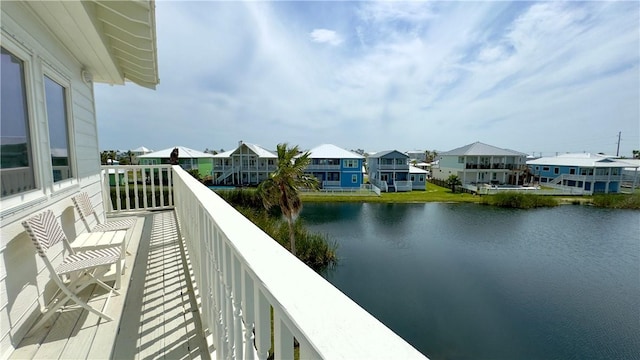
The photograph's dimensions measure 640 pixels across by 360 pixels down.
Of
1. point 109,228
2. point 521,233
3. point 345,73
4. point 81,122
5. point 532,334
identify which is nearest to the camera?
point 109,228

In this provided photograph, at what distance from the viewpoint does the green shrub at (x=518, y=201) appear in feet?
72.4

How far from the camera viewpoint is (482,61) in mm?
17484

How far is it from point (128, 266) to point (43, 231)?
3.66 ft

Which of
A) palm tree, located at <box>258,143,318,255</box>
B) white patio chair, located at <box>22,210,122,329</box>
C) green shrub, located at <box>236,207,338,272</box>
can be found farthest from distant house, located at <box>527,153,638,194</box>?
white patio chair, located at <box>22,210,122,329</box>

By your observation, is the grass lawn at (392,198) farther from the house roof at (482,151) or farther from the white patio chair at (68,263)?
the white patio chair at (68,263)

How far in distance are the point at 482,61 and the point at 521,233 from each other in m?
10.7

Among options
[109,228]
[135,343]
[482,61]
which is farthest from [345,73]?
[135,343]

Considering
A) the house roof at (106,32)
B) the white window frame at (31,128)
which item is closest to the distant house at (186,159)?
the house roof at (106,32)

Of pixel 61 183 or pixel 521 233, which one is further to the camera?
pixel 521 233

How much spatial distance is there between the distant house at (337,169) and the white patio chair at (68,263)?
2409cm

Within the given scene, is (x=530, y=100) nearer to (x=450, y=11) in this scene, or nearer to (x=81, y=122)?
(x=450, y=11)

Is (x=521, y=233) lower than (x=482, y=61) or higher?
lower

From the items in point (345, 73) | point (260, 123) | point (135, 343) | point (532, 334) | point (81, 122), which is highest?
point (345, 73)

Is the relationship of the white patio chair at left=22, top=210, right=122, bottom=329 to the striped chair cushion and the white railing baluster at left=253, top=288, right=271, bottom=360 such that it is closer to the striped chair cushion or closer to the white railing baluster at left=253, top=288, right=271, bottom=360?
the striped chair cushion
